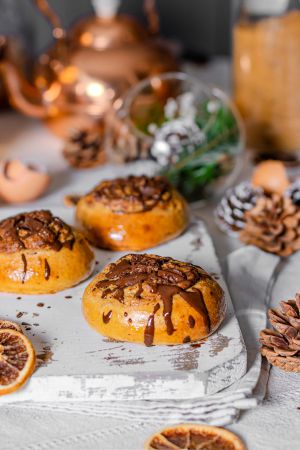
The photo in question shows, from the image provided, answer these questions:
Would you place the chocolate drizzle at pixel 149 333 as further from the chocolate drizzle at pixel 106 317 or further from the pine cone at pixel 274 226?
the pine cone at pixel 274 226

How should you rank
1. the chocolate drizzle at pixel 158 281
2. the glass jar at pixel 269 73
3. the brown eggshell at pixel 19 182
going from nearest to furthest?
the chocolate drizzle at pixel 158 281 < the brown eggshell at pixel 19 182 < the glass jar at pixel 269 73

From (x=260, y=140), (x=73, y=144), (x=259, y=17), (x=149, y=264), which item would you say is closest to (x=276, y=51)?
(x=259, y=17)

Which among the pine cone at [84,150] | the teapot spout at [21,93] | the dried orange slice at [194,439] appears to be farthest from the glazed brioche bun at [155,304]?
the teapot spout at [21,93]

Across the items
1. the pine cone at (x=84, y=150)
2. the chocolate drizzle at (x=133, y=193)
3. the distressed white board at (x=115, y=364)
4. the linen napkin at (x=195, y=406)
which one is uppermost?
the distressed white board at (x=115, y=364)

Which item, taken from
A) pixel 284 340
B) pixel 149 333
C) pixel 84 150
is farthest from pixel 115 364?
pixel 84 150

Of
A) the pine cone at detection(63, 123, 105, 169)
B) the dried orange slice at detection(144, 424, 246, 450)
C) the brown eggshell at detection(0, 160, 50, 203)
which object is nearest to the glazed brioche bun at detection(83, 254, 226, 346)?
the dried orange slice at detection(144, 424, 246, 450)

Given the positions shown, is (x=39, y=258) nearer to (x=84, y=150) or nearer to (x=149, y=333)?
(x=149, y=333)

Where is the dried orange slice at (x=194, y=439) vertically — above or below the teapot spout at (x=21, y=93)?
above

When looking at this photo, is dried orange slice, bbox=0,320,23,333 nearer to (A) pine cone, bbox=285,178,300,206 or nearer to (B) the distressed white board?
(B) the distressed white board
